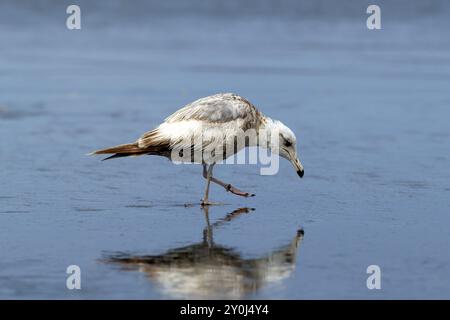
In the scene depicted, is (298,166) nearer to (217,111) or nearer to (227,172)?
(217,111)

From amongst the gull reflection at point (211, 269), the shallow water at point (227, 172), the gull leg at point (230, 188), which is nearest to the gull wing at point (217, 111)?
the gull leg at point (230, 188)

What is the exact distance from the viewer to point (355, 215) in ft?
33.1

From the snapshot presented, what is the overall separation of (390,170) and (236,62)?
1014 cm

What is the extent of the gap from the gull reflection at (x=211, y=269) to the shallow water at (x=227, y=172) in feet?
0.07

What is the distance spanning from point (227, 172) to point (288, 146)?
1.21m

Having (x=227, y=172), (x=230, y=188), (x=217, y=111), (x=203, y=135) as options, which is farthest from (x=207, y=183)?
(x=227, y=172)

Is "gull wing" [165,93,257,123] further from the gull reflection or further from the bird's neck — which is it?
the gull reflection

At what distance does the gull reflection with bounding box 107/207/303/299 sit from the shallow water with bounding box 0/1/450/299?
22mm

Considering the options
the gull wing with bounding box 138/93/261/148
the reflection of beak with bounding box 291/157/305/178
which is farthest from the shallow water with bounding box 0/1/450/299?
the gull wing with bounding box 138/93/261/148

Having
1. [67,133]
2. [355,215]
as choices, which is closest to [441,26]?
[67,133]

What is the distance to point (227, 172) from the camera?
1241 cm

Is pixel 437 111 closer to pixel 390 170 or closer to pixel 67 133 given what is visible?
pixel 390 170

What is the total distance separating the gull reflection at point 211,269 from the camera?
766cm

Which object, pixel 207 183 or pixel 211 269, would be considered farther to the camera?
pixel 207 183
